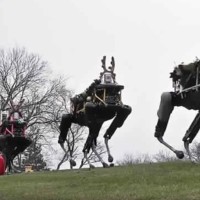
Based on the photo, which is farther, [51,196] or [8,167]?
[8,167]

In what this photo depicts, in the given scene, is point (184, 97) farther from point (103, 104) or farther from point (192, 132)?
point (103, 104)

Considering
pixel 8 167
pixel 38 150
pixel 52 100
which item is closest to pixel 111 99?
pixel 8 167

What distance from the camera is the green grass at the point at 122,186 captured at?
874 centimetres

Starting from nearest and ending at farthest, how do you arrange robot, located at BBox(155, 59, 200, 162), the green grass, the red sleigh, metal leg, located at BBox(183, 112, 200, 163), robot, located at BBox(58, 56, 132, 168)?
the green grass → robot, located at BBox(155, 59, 200, 162) → metal leg, located at BBox(183, 112, 200, 163) → robot, located at BBox(58, 56, 132, 168) → the red sleigh

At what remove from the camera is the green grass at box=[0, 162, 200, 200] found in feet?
28.7

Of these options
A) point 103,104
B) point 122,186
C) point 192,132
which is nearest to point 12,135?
point 103,104

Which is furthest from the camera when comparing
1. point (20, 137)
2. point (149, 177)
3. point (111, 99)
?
point (20, 137)

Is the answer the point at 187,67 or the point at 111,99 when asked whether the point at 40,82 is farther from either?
the point at 187,67

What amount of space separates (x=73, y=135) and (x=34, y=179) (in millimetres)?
34501

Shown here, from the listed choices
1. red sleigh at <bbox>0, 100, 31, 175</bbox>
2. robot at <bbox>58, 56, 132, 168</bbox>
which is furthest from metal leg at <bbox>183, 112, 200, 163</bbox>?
red sleigh at <bbox>0, 100, 31, 175</bbox>

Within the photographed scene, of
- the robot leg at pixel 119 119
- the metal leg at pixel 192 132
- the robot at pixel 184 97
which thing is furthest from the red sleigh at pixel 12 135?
the metal leg at pixel 192 132

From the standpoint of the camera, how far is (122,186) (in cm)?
1006

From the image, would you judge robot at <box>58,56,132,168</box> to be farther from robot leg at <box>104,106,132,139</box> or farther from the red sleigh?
the red sleigh

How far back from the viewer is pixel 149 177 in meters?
10.9
